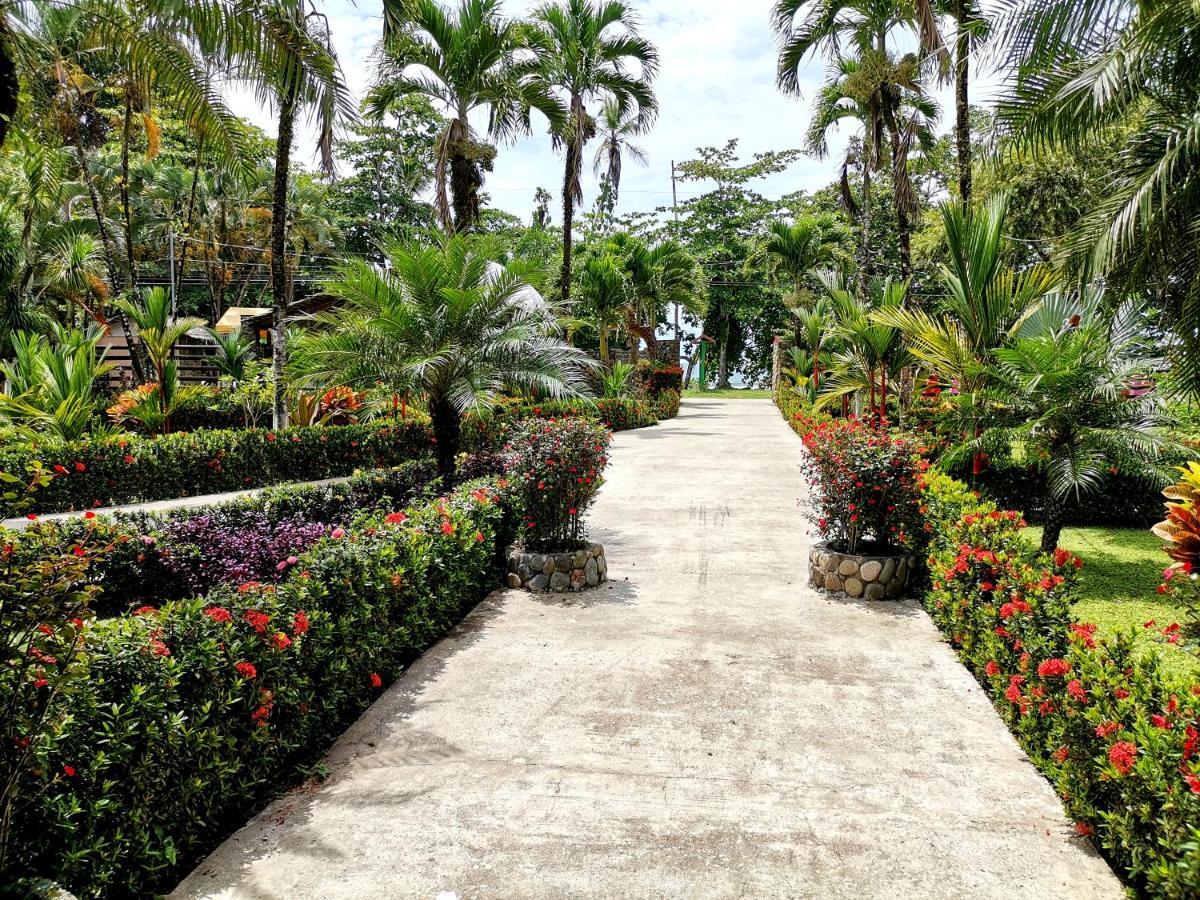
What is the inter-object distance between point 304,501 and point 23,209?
16.8 m

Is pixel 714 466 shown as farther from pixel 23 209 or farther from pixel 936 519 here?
pixel 23 209

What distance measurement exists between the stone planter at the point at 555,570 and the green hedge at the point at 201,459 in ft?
19.0

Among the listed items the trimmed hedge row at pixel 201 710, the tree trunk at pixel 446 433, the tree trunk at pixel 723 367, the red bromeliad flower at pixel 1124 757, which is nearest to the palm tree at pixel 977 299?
the red bromeliad flower at pixel 1124 757

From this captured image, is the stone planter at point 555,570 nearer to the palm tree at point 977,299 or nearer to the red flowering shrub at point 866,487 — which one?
the red flowering shrub at point 866,487

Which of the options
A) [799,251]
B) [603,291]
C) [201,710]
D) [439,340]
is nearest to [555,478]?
[439,340]

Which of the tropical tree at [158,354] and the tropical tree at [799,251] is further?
the tropical tree at [799,251]

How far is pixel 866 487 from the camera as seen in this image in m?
6.54

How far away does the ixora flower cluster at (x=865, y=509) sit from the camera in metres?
6.53

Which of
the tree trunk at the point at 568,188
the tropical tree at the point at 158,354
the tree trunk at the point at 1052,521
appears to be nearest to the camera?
the tree trunk at the point at 1052,521

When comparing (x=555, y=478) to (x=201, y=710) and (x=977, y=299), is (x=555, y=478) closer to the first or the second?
(x=201, y=710)

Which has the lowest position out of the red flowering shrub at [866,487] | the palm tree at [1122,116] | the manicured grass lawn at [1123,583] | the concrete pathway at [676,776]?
the concrete pathway at [676,776]

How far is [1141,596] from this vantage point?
→ 654 centimetres

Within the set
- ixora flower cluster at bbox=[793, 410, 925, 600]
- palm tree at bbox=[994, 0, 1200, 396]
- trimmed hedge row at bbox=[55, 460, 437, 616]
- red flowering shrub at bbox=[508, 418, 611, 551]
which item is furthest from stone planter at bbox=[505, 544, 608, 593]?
palm tree at bbox=[994, 0, 1200, 396]

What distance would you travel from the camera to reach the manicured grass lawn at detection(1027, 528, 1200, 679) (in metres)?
5.39
